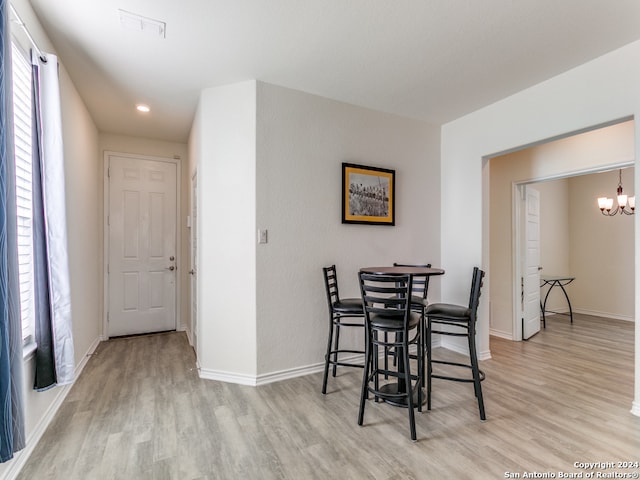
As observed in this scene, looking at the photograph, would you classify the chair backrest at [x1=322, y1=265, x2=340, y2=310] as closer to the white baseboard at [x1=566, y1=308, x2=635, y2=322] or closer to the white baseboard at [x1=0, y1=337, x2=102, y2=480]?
the white baseboard at [x1=0, y1=337, x2=102, y2=480]

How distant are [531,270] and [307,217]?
3.18m

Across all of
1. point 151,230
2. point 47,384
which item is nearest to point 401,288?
point 47,384

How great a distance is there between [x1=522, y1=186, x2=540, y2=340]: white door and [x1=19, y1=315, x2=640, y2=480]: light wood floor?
100 centimetres

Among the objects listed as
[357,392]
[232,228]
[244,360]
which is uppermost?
[232,228]

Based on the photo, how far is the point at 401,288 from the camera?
2135 mm

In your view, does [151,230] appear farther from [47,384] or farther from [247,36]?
[247,36]

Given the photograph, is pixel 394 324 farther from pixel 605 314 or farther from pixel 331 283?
pixel 605 314

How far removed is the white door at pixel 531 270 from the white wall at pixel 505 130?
0.86 metres

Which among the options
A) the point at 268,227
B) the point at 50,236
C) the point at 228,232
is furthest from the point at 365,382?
the point at 50,236

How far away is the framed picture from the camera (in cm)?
329

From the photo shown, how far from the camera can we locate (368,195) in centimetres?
339

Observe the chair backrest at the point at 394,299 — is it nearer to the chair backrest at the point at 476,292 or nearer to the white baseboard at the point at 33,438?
the chair backrest at the point at 476,292

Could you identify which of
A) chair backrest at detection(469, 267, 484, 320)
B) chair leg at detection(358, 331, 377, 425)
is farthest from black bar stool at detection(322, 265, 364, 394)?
chair backrest at detection(469, 267, 484, 320)

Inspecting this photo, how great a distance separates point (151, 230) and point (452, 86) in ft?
13.0
